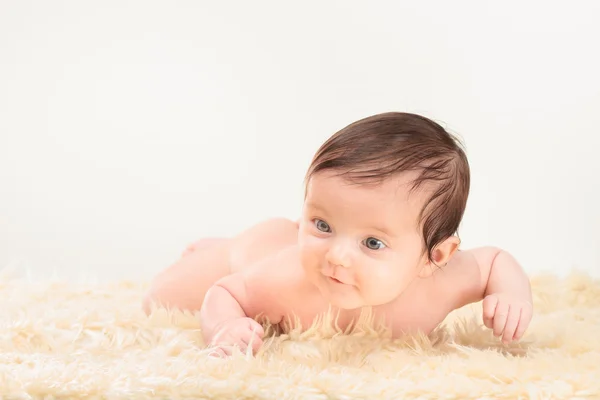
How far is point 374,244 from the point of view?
147cm

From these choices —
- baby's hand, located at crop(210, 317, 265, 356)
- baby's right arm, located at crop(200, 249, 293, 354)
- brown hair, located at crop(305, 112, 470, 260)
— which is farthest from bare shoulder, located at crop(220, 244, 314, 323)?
brown hair, located at crop(305, 112, 470, 260)

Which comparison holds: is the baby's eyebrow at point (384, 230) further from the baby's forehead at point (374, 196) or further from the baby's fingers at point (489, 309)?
the baby's fingers at point (489, 309)

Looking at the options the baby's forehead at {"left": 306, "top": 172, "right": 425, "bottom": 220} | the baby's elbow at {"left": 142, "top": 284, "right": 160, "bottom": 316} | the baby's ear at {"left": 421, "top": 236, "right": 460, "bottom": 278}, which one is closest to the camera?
the baby's forehead at {"left": 306, "top": 172, "right": 425, "bottom": 220}

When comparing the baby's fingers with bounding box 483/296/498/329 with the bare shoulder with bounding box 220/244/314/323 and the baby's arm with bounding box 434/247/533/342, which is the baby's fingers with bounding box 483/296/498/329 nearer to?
the baby's arm with bounding box 434/247/533/342

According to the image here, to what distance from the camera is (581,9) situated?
10.2 feet

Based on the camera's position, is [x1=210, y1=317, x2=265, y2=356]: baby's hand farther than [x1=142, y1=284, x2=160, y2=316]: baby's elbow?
No

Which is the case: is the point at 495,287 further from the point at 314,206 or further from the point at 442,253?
the point at 314,206

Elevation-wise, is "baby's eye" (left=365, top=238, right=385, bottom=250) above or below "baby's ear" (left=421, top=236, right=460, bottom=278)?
above

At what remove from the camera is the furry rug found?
1271 mm

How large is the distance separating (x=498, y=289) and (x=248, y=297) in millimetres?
454

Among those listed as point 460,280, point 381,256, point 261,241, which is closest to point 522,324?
point 460,280

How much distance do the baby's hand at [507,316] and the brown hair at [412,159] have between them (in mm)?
156

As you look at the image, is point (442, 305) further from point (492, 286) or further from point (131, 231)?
point (131, 231)

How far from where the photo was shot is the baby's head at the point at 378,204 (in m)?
1.45
